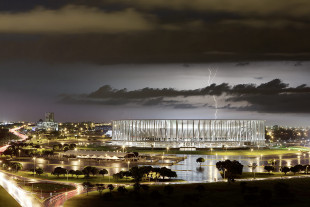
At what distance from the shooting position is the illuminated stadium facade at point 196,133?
152 meters

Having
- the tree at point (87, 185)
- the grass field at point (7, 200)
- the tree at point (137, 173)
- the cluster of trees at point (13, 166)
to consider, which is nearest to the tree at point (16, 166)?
the cluster of trees at point (13, 166)

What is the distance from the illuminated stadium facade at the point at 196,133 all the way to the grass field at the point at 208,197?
9355cm

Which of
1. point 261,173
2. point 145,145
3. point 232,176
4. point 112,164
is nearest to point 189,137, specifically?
point 145,145

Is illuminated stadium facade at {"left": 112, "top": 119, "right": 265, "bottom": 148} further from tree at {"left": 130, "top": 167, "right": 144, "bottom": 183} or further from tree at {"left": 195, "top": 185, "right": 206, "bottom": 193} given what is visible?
tree at {"left": 195, "top": 185, "right": 206, "bottom": 193}

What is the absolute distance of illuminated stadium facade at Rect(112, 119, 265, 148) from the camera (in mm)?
151875

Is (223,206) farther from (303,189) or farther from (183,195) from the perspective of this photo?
(303,189)

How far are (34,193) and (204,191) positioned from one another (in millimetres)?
22116

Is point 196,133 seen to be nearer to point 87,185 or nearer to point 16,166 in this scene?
point 16,166

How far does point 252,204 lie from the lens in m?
48.1

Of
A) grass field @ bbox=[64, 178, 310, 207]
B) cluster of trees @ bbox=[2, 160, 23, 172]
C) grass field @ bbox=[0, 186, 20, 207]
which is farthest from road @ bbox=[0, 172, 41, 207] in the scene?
cluster of trees @ bbox=[2, 160, 23, 172]

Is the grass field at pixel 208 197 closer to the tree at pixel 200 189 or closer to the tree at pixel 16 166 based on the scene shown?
the tree at pixel 200 189

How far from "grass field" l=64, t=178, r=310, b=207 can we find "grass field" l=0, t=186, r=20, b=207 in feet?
20.7

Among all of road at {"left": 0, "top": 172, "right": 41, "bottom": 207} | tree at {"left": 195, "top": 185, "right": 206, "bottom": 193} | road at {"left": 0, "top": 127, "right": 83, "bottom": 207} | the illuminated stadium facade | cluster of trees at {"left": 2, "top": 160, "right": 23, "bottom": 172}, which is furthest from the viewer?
the illuminated stadium facade

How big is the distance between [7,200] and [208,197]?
24.4m
